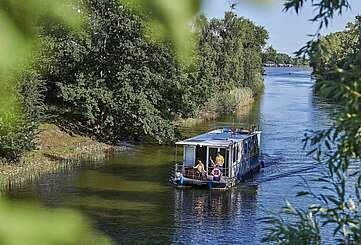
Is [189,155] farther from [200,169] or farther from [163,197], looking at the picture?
[163,197]

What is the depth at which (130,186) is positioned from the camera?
19.6 meters

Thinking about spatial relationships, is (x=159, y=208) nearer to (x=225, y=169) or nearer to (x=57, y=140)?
(x=225, y=169)

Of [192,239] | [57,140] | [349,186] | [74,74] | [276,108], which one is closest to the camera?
[192,239]

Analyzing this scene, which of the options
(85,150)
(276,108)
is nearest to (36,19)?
(85,150)

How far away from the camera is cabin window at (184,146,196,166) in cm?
2033

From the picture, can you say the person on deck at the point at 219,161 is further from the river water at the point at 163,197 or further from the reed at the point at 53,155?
the reed at the point at 53,155

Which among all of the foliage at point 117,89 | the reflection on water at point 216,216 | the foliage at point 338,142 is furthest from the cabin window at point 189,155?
the foliage at point 338,142

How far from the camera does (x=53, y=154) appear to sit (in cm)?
2278

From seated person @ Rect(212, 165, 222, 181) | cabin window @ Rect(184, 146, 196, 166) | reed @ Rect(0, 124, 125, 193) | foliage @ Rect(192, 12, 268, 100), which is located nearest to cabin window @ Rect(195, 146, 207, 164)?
cabin window @ Rect(184, 146, 196, 166)

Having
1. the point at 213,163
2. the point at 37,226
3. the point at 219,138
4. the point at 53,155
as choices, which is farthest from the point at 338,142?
the point at 53,155

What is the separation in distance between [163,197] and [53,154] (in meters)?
6.19

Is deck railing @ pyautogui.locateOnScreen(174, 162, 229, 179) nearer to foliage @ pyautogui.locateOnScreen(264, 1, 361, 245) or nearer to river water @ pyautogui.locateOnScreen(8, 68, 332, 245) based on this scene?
river water @ pyautogui.locateOnScreen(8, 68, 332, 245)

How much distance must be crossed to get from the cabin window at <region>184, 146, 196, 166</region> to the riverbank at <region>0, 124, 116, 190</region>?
13.7 feet

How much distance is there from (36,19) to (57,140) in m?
24.5
